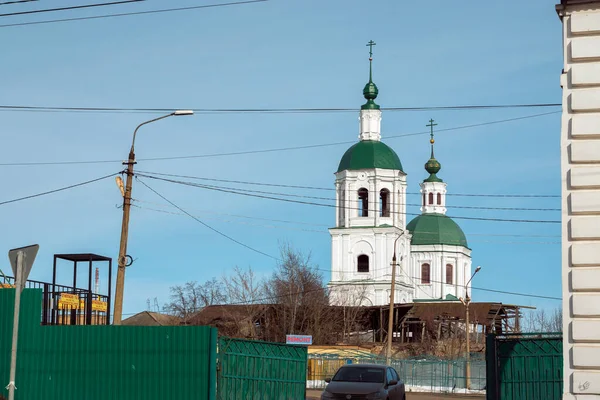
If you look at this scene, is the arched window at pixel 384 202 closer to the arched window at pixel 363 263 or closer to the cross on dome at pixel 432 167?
the arched window at pixel 363 263

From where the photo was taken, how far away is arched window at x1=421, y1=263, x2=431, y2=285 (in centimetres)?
11388

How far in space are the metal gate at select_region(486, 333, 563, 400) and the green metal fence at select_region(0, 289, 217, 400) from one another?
6520mm

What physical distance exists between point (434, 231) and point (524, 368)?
89362 mm

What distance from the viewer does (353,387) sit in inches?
984

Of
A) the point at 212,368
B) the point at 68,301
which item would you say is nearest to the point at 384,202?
the point at 68,301

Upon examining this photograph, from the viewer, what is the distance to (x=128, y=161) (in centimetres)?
2691

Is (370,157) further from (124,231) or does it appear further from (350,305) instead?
(124,231)

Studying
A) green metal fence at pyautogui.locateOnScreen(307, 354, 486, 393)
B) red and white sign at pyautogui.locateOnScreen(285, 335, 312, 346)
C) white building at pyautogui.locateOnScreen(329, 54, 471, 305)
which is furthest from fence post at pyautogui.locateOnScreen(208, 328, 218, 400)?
white building at pyautogui.locateOnScreen(329, 54, 471, 305)

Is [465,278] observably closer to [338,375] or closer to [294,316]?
[294,316]

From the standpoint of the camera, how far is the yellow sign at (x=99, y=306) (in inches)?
1287

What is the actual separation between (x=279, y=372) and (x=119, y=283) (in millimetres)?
4547

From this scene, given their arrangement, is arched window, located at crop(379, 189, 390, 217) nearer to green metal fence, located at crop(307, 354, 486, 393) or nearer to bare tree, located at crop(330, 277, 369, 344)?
bare tree, located at crop(330, 277, 369, 344)

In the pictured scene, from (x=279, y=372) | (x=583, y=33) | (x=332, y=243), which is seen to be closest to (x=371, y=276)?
(x=332, y=243)

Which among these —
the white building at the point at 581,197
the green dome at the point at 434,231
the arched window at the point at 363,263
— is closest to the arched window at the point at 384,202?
the arched window at the point at 363,263
